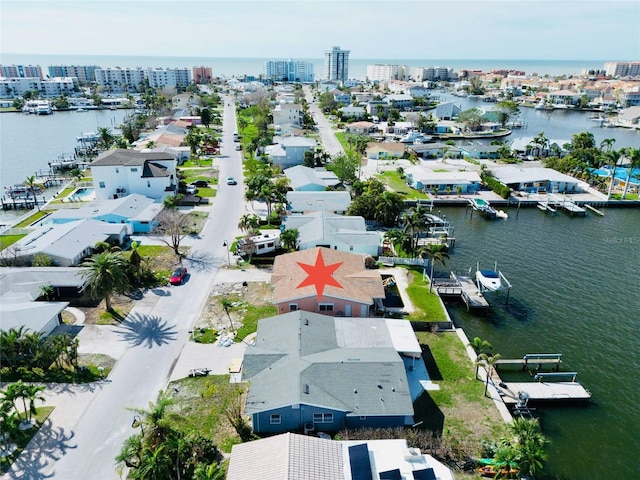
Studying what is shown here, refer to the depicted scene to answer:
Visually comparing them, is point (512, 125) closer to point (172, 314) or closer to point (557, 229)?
point (557, 229)

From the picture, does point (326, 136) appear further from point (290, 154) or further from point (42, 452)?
point (42, 452)

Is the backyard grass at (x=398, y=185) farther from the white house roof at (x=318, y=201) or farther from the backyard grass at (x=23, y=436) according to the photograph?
the backyard grass at (x=23, y=436)

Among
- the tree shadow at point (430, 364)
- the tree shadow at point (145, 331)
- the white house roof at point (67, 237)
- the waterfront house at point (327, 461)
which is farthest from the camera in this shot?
the white house roof at point (67, 237)

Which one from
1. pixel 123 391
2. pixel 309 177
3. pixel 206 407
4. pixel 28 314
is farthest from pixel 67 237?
pixel 309 177

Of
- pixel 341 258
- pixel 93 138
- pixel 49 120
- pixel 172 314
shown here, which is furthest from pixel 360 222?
pixel 49 120

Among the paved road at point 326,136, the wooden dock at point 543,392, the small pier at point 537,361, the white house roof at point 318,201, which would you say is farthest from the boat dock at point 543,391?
the paved road at point 326,136
